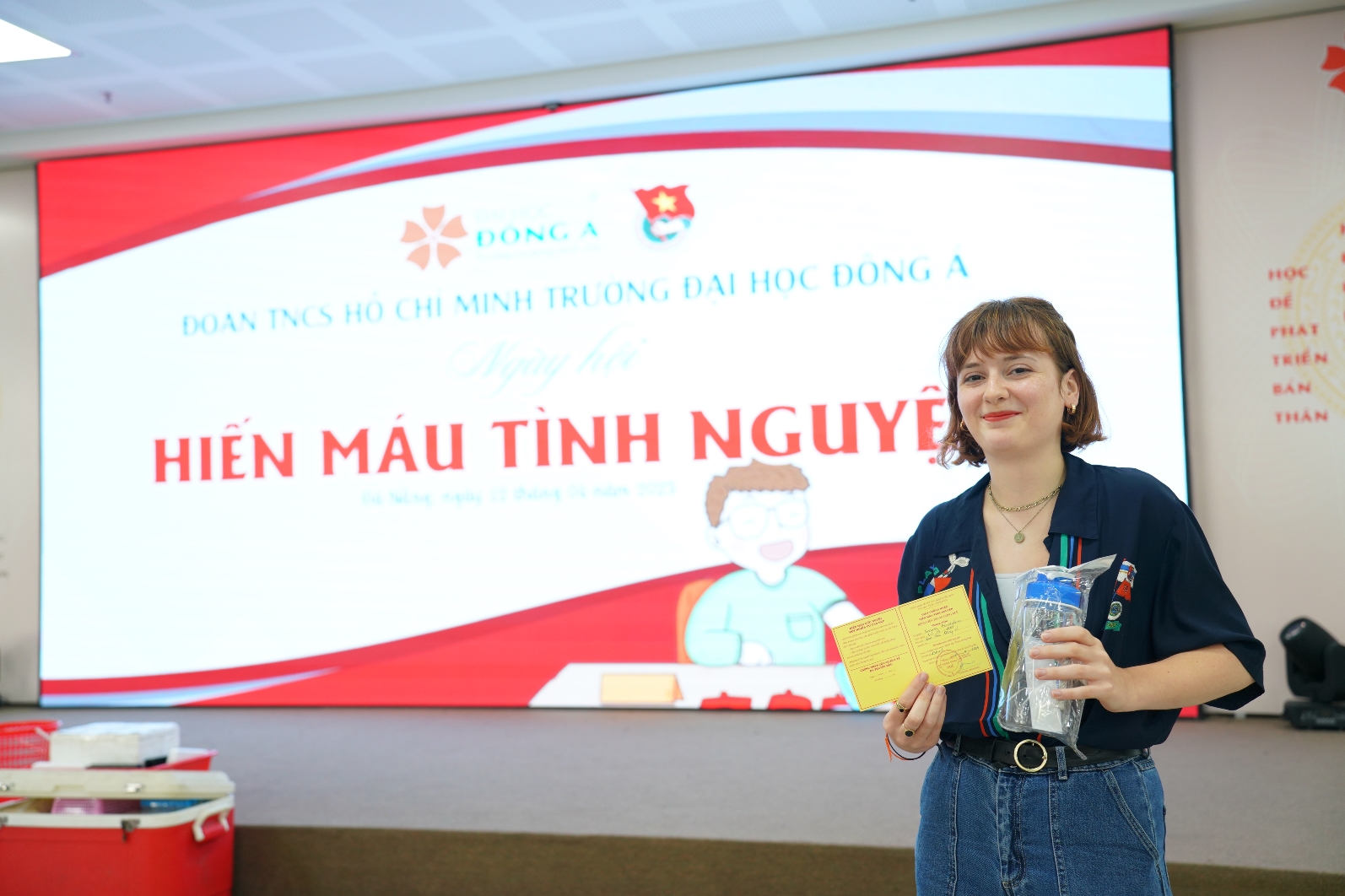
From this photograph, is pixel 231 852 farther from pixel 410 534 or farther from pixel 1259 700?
pixel 1259 700

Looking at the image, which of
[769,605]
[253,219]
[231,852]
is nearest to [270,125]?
[253,219]

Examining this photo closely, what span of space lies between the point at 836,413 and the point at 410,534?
76.9 inches

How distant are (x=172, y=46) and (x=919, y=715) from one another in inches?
174

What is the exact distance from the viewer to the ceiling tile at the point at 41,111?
4781 mm

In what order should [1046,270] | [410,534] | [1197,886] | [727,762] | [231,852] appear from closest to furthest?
[1197,886] → [231,852] → [727,762] → [1046,270] → [410,534]

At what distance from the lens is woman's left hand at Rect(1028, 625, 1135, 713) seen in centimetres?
95

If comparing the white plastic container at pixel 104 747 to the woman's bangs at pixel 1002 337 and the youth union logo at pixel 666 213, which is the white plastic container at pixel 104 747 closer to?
the woman's bangs at pixel 1002 337

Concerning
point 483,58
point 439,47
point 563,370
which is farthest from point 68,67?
point 563,370

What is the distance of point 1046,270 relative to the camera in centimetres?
407

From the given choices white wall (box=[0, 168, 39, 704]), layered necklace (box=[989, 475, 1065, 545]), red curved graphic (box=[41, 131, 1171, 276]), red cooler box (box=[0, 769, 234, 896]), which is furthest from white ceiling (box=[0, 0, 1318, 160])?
layered necklace (box=[989, 475, 1065, 545])

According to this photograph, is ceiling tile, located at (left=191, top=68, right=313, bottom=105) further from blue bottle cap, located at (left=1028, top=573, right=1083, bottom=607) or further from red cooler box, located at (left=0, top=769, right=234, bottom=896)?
blue bottle cap, located at (left=1028, top=573, right=1083, bottom=607)

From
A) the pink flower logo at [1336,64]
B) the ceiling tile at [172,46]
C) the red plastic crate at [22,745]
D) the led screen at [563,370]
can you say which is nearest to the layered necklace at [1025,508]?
the red plastic crate at [22,745]

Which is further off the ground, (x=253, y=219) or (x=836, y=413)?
(x=253, y=219)

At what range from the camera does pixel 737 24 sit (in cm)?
418
